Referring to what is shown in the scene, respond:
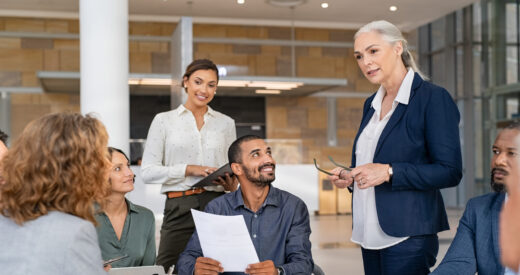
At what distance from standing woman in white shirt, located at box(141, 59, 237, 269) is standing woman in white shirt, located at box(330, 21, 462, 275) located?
1066 millimetres

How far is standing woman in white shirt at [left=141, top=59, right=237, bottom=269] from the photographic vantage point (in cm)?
304

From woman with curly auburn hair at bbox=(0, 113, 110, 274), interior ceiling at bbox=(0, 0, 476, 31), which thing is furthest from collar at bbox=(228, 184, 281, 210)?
interior ceiling at bbox=(0, 0, 476, 31)

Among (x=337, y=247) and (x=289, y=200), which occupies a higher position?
(x=289, y=200)

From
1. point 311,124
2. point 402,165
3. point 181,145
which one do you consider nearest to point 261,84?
point 311,124

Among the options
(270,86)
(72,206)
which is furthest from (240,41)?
(72,206)

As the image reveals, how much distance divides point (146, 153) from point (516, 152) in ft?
6.36

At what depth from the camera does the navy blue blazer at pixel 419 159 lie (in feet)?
6.64

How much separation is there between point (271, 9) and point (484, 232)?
8665 millimetres

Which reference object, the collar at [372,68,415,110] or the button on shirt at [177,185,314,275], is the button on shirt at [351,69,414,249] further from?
the button on shirt at [177,185,314,275]

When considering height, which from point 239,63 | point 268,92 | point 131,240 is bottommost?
point 131,240

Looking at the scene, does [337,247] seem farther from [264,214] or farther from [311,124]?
[311,124]

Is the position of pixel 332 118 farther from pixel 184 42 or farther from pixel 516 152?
pixel 516 152

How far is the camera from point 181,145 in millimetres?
3115

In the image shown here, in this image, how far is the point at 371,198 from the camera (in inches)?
85.4
